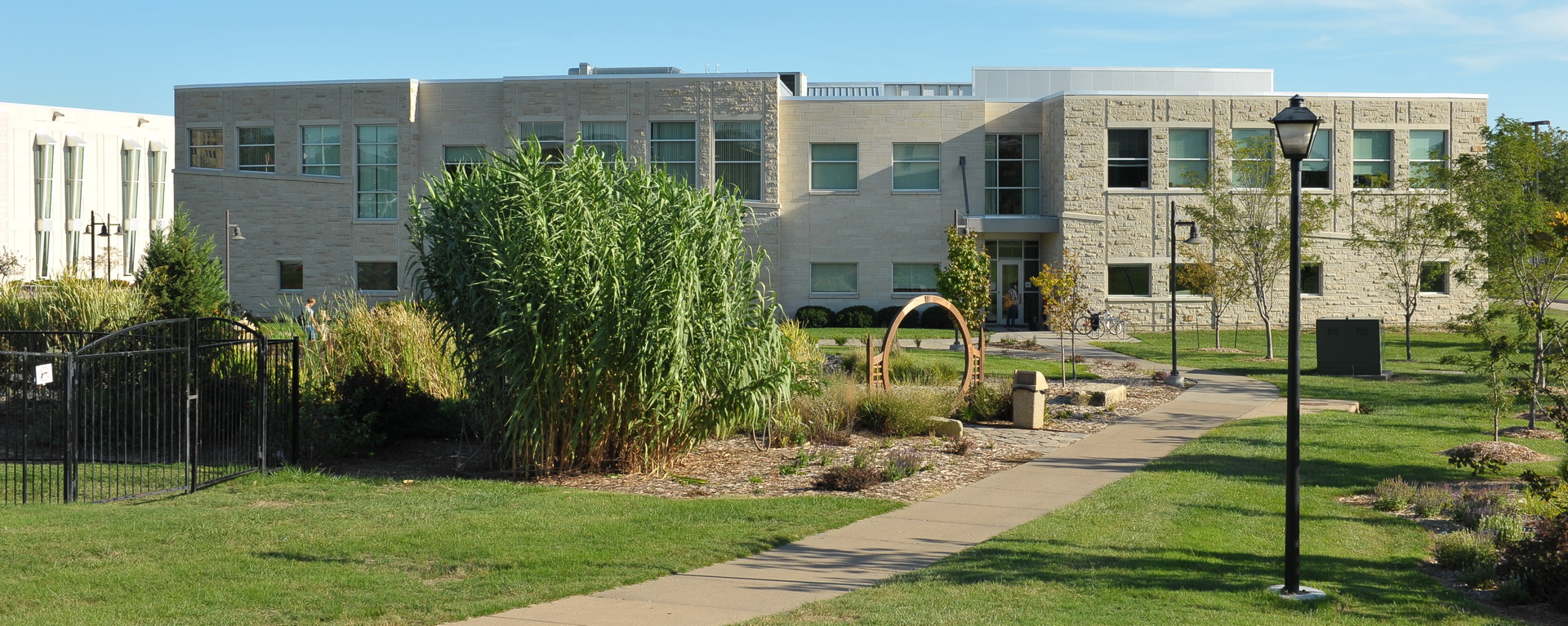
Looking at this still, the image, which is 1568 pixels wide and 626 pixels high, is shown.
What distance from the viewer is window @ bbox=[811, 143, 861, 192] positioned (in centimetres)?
3966

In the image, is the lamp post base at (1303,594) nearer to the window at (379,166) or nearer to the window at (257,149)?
the window at (379,166)

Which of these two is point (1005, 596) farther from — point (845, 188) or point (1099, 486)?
point (845, 188)

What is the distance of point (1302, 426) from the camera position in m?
15.5

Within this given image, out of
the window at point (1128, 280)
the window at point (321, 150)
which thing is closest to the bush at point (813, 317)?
the window at point (1128, 280)

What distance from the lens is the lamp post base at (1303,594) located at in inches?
279

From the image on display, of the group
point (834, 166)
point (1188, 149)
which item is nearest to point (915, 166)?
point (834, 166)

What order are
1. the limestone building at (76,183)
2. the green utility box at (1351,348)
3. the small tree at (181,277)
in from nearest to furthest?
1. the small tree at (181,277)
2. the green utility box at (1351,348)
3. the limestone building at (76,183)

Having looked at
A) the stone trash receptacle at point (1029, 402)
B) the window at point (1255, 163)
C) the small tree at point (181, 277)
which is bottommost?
the stone trash receptacle at point (1029, 402)

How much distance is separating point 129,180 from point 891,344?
6885 centimetres

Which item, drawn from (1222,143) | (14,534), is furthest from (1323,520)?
(1222,143)

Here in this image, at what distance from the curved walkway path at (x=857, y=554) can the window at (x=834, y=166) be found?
2586 cm

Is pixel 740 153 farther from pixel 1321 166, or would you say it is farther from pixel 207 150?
pixel 207 150

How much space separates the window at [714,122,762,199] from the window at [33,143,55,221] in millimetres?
44541

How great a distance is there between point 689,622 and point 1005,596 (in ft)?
6.32
